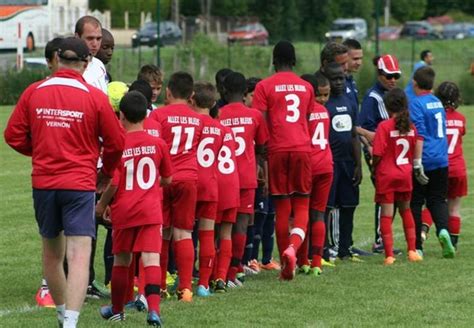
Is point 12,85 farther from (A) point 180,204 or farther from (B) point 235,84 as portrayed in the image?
(A) point 180,204

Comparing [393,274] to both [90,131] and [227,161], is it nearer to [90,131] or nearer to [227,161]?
[227,161]

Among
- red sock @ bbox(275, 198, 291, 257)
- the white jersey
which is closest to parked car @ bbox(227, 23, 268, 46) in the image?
red sock @ bbox(275, 198, 291, 257)

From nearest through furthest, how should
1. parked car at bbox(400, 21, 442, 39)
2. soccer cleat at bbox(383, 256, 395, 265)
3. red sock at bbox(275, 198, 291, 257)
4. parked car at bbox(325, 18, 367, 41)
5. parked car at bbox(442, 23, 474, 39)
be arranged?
1. red sock at bbox(275, 198, 291, 257)
2. soccer cleat at bbox(383, 256, 395, 265)
3. parked car at bbox(325, 18, 367, 41)
4. parked car at bbox(400, 21, 442, 39)
5. parked car at bbox(442, 23, 474, 39)

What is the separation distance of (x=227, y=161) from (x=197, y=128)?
0.76 meters

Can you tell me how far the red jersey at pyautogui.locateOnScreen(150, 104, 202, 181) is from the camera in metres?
9.56

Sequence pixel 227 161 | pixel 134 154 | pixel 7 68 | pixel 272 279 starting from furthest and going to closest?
pixel 7 68 → pixel 272 279 → pixel 227 161 → pixel 134 154

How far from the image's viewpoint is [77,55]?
7941mm

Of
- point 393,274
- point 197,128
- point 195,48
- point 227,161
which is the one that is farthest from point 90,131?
point 195,48

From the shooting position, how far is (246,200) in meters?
10.8

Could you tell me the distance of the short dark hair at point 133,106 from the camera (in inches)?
340

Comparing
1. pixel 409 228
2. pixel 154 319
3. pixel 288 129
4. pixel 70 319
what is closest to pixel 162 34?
pixel 409 228

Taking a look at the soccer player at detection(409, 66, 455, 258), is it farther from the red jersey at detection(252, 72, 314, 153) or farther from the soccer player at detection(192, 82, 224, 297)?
the soccer player at detection(192, 82, 224, 297)

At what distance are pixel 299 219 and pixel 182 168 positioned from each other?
1.80m

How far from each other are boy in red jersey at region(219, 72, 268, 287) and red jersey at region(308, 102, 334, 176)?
2.19 ft
